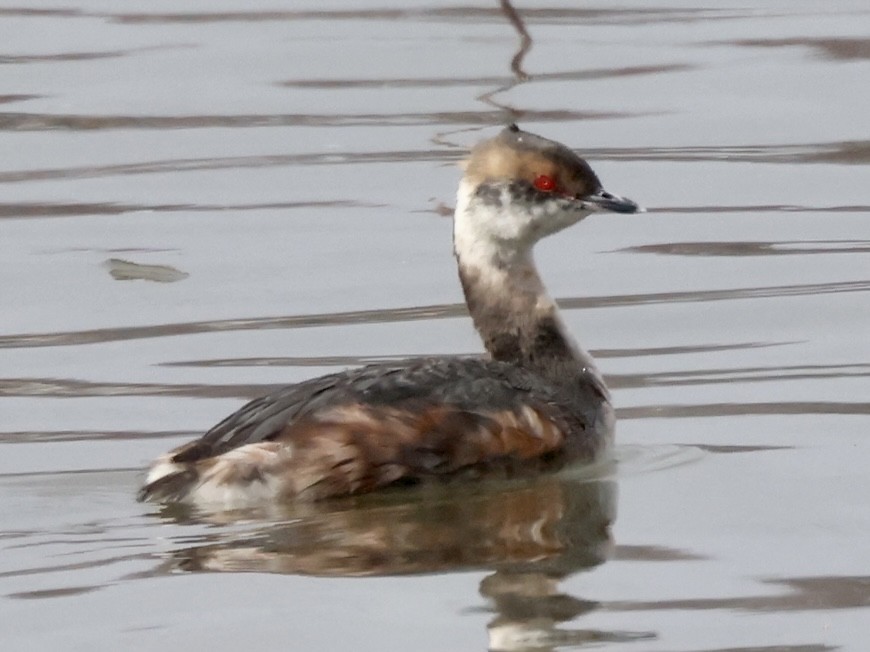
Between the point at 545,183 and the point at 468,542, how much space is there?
65.1 inches

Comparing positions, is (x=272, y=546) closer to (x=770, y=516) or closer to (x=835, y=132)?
(x=770, y=516)

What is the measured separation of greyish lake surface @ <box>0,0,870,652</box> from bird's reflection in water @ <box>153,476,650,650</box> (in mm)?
14

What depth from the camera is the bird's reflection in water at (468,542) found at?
632 cm

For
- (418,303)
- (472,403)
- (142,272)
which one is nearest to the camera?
(472,403)

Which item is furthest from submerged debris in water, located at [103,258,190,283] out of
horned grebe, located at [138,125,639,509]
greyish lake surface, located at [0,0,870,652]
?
horned grebe, located at [138,125,639,509]

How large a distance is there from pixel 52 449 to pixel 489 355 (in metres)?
1.51

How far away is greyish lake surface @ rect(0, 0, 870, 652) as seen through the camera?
6422 millimetres

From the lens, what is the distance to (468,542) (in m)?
6.99

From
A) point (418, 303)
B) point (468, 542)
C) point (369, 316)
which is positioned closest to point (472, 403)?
point (468, 542)

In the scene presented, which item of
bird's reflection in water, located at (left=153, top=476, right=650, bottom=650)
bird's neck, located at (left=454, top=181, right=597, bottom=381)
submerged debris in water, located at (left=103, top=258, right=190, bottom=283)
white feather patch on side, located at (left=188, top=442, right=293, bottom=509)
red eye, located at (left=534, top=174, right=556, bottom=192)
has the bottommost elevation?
bird's reflection in water, located at (left=153, top=476, right=650, bottom=650)

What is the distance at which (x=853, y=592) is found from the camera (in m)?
6.38

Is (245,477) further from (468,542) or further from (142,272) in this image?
(142,272)

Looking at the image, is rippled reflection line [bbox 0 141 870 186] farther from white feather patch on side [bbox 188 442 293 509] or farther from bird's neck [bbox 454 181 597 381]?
white feather patch on side [bbox 188 442 293 509]

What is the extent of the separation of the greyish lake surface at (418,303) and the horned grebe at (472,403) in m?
0.11
